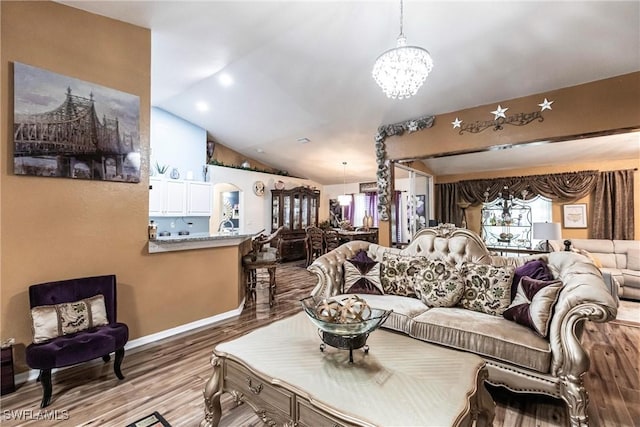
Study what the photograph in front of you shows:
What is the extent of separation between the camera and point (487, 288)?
2.47m

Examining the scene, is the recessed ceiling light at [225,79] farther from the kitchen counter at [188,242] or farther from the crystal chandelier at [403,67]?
the crystal chandelier at [403,67]

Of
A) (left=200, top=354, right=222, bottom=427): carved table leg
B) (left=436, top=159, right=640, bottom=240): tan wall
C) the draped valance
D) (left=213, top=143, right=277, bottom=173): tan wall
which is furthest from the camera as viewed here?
(left=213, top=143, right=277, bottom=173): tan wall

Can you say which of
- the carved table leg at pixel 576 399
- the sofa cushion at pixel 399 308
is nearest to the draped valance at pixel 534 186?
the sofa cushion at pixel 399 308

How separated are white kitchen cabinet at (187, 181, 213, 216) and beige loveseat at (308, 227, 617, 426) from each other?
15.3ft

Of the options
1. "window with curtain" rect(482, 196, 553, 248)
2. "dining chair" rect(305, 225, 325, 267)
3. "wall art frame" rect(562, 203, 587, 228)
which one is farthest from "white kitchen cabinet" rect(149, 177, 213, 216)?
"wall art frame" rect(562, 203, 587, 228)

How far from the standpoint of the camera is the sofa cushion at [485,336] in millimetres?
1876

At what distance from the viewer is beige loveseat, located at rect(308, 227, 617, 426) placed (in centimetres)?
172

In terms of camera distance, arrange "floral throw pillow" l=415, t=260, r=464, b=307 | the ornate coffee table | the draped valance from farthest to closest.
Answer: the draped valance → "floral throw pillow" l=415, t=260, r=464, b=307 → the ornate coffee table

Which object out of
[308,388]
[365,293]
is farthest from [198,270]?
[308,388]

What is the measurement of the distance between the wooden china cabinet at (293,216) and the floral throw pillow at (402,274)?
4.96 meters

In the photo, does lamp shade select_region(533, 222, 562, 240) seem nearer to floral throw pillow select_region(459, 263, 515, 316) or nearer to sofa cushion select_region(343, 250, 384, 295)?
floral throw pillow select_region(459, 263, 515, 316)

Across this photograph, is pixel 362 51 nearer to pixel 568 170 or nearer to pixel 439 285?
pixel 439 285

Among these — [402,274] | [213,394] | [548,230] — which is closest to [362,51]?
[402,274]

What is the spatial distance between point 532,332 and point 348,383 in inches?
61.6
